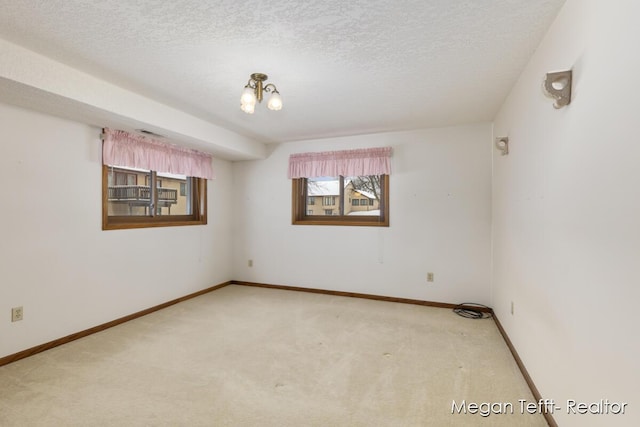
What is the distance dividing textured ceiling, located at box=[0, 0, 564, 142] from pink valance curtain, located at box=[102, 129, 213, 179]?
2.52 ft

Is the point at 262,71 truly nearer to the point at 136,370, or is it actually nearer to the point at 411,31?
the point at 411,31

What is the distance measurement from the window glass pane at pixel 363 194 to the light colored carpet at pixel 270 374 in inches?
60.3

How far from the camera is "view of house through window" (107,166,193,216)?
3.28m

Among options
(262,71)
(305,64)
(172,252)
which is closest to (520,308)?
(305,64)

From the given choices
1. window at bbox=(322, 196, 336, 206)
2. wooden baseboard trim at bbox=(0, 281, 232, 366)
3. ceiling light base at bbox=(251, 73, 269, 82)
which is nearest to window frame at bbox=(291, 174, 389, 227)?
window at bbox=(322, 196, 336, 206)

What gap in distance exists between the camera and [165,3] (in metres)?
1.54

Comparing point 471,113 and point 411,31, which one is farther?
point 471,113

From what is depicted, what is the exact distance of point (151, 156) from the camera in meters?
3.47

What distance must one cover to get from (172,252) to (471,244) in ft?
12.3

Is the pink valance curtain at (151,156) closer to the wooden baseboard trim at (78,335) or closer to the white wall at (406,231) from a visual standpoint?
the white wall at (406,231)

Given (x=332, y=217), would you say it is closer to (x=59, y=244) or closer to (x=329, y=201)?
(x=329, y=201)

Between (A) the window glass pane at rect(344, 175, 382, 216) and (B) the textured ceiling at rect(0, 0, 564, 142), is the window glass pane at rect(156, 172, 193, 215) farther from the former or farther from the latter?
(A) the window glass pane at rect(344, 175, 382, 216)

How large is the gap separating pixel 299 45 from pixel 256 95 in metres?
0.61

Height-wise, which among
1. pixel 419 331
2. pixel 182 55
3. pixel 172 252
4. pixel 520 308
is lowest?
pixel 419 331
